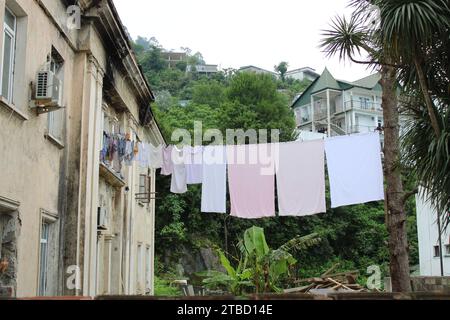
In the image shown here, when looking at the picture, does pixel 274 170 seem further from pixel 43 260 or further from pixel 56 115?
pixel 43 260

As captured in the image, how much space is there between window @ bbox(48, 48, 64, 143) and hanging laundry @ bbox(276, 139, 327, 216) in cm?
624

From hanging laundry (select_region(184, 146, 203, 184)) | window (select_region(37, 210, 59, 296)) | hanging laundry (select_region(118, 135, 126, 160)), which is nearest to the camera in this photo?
window (select_region(37, 210, 59, 296))

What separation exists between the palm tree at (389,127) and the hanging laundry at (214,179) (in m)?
5.17

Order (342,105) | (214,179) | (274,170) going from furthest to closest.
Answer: (342,105), (214,179), (274,170)

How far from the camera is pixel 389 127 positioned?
504 inches

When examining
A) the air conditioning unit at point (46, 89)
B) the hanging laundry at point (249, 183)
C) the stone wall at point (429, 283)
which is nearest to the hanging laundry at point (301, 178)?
the hanging laundry at point (249, 183)

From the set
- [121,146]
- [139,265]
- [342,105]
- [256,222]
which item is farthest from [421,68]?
[342,105]

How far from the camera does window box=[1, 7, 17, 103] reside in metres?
8.77

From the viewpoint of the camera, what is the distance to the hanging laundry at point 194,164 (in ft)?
55.2

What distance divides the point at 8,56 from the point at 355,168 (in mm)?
8948

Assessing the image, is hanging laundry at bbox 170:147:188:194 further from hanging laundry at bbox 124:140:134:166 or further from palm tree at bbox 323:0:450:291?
palm tree at bbox 323:0:450:291

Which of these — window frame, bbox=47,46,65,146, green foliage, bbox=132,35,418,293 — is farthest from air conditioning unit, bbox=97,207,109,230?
green foliage, bbox=132,35,418,293

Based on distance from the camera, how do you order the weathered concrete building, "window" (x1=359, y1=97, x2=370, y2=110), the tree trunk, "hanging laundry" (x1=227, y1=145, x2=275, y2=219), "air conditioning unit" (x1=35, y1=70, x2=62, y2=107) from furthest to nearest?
"window" (x1=359, y1=97, x2=370, y2=110) < "hanging laundry" (x1=227, y1=145, x2=275, y2=219) < the tree trunk < "air conditioning unit" (x1=35, y1=70, x2=62, y2=107) < the weathered concrete building

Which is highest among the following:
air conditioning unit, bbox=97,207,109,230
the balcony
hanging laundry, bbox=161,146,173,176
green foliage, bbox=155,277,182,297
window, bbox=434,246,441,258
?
the balcony
